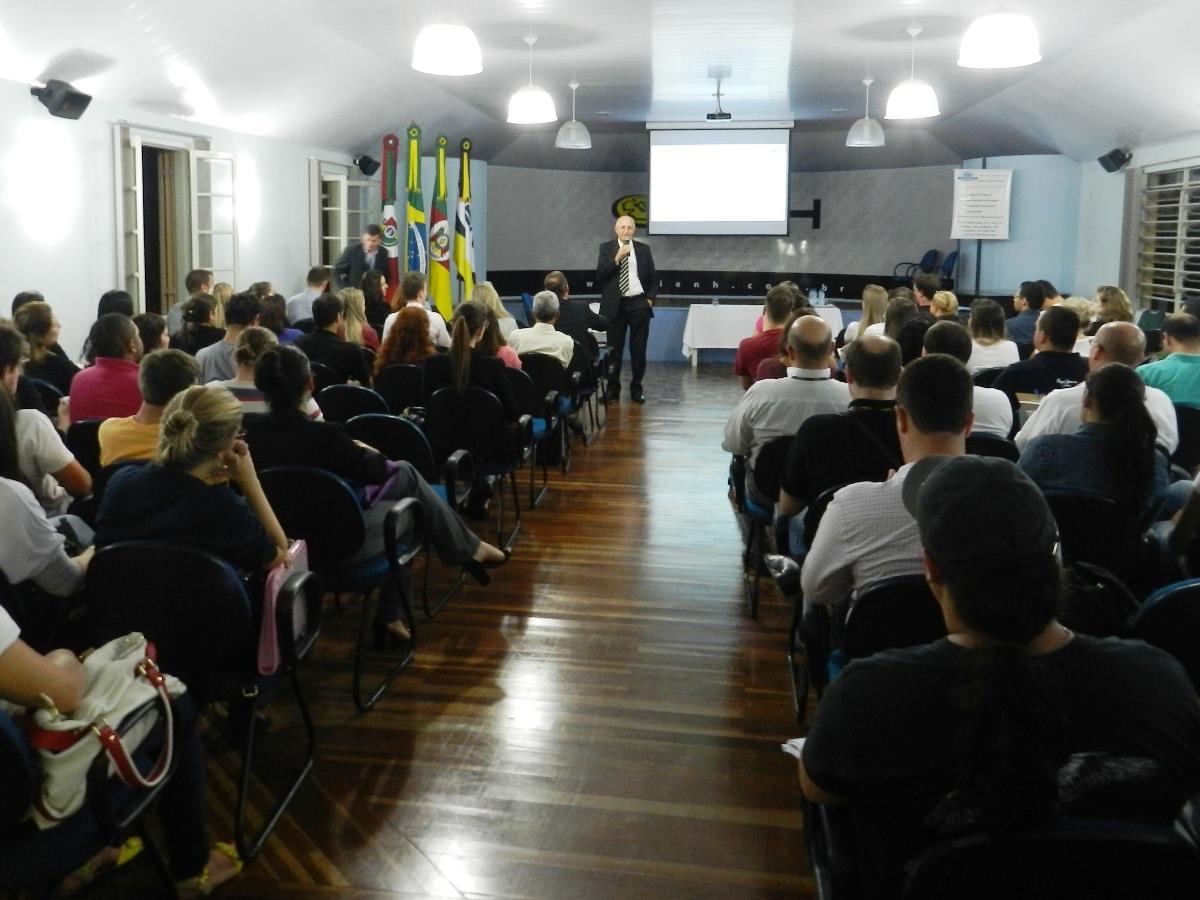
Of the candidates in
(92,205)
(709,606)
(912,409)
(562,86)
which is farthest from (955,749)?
(562,86)

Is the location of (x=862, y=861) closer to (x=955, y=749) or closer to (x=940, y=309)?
(x=955, y=749)

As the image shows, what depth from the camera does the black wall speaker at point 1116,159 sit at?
1085 centimetres

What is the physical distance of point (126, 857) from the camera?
8.79ft

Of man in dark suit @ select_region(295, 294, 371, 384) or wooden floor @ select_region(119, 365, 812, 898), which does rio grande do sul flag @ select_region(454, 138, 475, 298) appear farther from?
wooden floor @ select_region(119, 365, 812, 898)

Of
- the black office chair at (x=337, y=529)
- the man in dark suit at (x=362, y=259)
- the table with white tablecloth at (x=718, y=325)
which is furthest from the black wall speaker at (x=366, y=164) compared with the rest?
the black office chair at (x=337, y=529)

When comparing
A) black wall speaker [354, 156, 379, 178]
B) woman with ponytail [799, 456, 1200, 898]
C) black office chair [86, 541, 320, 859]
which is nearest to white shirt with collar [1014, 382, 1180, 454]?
woman with ponytail [799, 456, 1200, 898]

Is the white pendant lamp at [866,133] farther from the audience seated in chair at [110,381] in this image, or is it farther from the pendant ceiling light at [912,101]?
the audience seated in chair at [110,381]

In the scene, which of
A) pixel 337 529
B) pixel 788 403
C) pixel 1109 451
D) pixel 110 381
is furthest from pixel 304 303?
pixel 1109 451

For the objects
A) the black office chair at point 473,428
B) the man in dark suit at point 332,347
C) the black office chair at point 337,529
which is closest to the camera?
the black office chair at point 337,529

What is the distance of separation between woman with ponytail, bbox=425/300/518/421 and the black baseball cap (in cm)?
387

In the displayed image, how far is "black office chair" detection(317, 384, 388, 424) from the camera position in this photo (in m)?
5.03

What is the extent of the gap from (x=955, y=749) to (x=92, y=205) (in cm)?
758

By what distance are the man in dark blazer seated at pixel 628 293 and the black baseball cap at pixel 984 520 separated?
28.9 feet

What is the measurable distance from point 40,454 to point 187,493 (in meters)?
0.99
